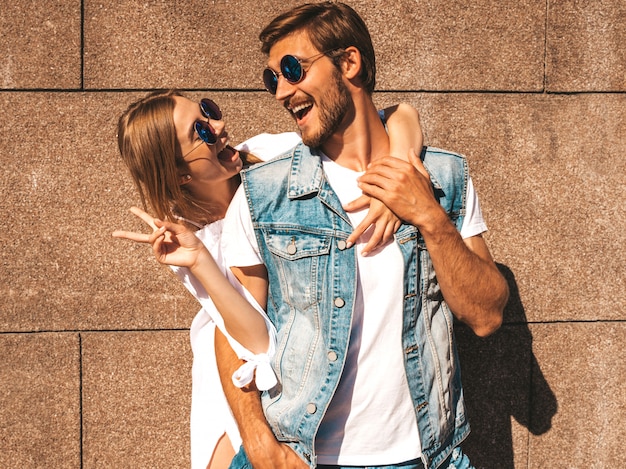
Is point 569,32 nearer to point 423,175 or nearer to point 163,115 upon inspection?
point 423,175

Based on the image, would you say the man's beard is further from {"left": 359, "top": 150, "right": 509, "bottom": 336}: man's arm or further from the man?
{"left": 359, "top": 150, "right": 509, "bottom": 336}: man's arm

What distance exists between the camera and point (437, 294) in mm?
2430

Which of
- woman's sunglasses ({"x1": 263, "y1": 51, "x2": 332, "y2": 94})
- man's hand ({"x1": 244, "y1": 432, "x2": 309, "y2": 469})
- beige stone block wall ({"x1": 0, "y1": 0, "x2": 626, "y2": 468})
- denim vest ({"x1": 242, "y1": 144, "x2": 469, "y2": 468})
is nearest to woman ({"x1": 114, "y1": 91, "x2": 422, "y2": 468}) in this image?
denim vest ({"x1": 242, "y1": 144, "x2": 469, "y2": 468})

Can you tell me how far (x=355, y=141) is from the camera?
8.02ft

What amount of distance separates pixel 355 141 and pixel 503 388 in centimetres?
207

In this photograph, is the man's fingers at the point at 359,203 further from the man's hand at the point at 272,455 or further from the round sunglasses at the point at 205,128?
the man's hand at the point at 272,455

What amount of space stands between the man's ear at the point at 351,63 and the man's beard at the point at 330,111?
0.13ft

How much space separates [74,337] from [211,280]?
1564 mm

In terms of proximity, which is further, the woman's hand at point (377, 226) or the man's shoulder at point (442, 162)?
the man's shoulder at point (442, 162)

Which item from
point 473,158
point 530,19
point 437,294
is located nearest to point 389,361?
point 437,294

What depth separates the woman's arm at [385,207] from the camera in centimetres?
223

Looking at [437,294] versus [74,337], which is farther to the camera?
[74,337]

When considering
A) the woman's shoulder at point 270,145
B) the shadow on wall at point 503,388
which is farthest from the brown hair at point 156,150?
the shadow on wall at point 503,388

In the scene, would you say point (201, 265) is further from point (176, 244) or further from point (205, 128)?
point (205, 128)
